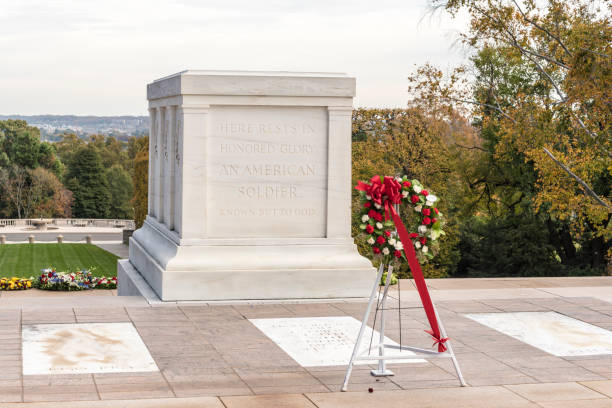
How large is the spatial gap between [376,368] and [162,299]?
3.91 m

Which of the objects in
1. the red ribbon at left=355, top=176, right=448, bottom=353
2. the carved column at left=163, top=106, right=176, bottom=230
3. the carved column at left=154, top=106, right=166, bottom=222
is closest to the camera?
the red ribbon at left=355, top=176, right=448, bottom=353

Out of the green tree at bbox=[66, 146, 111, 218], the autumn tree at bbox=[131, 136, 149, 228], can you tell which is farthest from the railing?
the autumn tree at bbox=[131, 136, 149, 228]

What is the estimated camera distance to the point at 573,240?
37.6 m

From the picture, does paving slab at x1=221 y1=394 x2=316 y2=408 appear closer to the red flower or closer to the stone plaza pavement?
the stone plaza pavement

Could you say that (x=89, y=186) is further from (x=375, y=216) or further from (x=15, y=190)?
(x=375, y=216)

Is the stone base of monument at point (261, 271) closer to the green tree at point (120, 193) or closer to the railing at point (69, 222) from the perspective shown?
the railing at point (69, 222)

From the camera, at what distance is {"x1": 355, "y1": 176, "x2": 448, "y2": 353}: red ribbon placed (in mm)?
6836

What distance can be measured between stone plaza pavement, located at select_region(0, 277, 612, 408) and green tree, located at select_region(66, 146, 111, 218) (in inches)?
3133

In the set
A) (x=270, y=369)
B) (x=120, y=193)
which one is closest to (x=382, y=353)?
(x=270, y=369)

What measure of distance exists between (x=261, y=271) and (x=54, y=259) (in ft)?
112

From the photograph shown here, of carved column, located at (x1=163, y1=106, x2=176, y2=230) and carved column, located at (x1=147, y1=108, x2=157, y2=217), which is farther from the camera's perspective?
carved column, located at (x1=147, y1=108, x2=157, y2=217)

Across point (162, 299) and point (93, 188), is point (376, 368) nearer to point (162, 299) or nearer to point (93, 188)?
point (162, 299)

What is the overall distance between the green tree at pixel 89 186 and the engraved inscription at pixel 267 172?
79486mm

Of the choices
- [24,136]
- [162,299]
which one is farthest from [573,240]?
[24,136]
